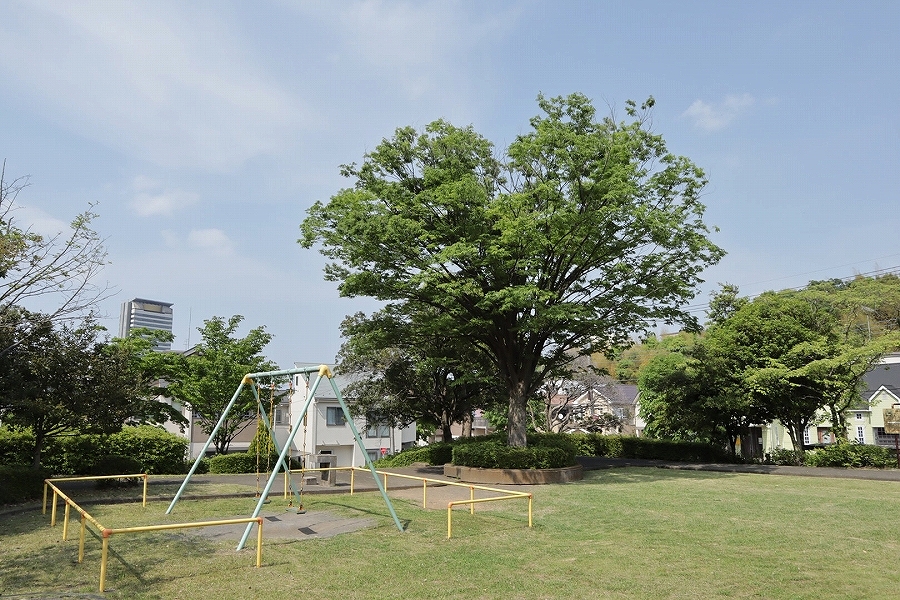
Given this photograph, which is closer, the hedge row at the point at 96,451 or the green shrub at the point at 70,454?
the hedge row at the point at 96,451

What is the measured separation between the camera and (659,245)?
21.8 meters

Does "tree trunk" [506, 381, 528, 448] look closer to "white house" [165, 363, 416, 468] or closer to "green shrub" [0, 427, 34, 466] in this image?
"green shrub" [0, 427, 34, 466]

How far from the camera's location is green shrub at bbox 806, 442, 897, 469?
25.2 meters

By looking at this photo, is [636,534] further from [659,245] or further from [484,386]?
[484,386]

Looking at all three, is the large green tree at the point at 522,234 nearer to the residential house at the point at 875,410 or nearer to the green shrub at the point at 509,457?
the green shrub at the point at 509,457

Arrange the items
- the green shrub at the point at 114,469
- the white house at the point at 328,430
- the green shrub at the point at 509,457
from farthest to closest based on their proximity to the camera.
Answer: the white house at the point at 328,430, the green shrub at the point at 509,457, the green shrub at the point at 114,469

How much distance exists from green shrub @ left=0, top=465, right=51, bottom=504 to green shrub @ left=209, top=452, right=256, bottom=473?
284 inches

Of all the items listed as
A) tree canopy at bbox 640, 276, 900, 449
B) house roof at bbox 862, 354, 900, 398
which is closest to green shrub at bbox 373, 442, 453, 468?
tree canopy at bbox 640, 276, 900, 449

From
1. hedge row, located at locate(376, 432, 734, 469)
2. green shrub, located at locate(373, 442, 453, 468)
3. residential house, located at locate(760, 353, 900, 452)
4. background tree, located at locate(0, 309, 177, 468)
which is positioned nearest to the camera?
background tree, located at locate(0, 309, 177, 468)

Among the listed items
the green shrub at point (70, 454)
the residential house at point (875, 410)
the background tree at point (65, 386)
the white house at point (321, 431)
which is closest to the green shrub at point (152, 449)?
the green shrub at point (70, 454)

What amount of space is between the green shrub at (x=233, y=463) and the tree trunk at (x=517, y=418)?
979cm

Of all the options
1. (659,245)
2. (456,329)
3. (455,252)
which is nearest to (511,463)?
(456,329)

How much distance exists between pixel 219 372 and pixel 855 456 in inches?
1063

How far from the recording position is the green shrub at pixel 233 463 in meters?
23.4
